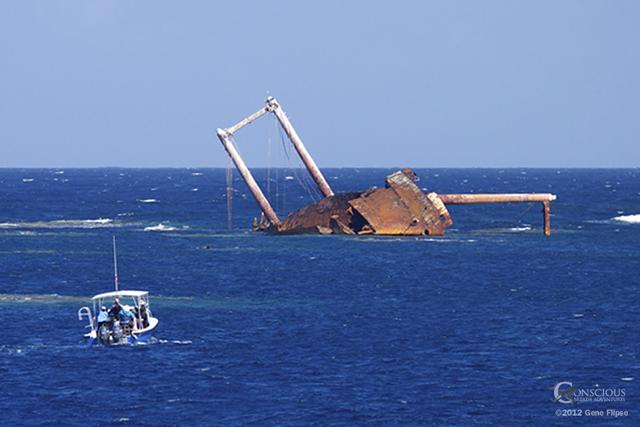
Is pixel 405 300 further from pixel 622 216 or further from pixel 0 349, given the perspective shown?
pixel 622 216

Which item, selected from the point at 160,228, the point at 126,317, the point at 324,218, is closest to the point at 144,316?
the point at 126,317

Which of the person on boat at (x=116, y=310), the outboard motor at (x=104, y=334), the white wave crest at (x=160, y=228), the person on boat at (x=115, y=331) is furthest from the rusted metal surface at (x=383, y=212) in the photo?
the outboard motor at (x=104, y=334)

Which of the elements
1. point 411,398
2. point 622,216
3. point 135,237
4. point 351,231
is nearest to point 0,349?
point 411,398

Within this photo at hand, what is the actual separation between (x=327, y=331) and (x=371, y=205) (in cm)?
3754

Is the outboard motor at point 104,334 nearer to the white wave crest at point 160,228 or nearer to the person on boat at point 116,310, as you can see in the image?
the person on boat at point 116,310

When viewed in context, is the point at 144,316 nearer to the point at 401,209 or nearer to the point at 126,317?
the point at 126,317

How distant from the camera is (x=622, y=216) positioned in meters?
146

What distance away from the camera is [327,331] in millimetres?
58219

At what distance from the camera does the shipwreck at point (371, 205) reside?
9438 centimetres

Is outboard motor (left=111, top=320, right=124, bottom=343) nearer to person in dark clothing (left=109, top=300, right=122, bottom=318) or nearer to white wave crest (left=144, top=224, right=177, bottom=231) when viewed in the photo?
person in dark clothing (left=109, top=300, right=122, bottom=318)

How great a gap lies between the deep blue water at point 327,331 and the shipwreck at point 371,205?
147 centimetres

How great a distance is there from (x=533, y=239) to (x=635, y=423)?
222 ft

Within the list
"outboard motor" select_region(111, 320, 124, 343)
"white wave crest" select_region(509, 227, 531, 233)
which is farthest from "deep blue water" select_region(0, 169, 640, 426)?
"white wave crest" select_region(509, 227, 531, 233)
